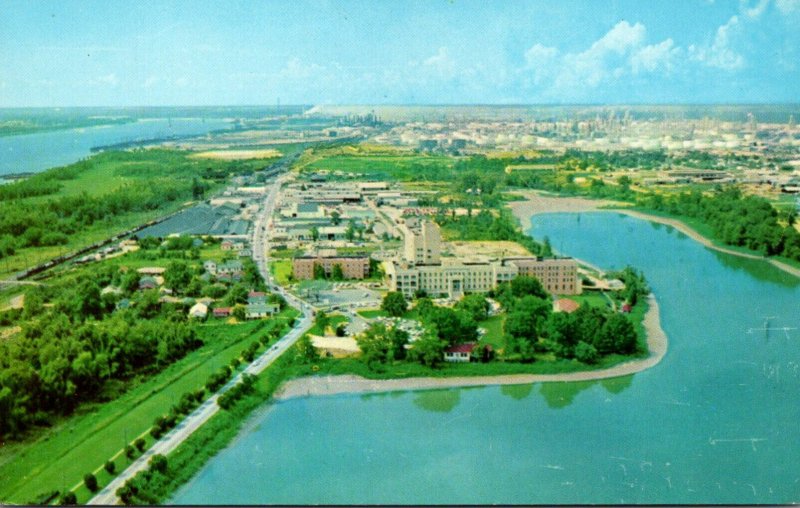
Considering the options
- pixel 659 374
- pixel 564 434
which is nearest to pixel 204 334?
pixel 564 434

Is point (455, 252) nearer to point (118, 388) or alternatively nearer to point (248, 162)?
point (118, 388)

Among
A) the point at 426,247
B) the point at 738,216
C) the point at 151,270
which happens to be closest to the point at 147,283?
the point at 151,270

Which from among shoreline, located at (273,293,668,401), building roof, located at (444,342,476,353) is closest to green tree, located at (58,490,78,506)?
shoreline, located at (273,293,668,401)

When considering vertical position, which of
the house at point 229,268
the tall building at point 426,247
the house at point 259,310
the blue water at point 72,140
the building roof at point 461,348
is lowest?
the building roof at point 461,348

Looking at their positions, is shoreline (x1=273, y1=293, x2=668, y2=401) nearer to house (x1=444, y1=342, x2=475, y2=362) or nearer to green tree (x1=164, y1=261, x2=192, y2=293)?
house (x1=444, y1=342, x2=475, y2=362)

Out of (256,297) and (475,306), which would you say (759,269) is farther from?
(256,297)

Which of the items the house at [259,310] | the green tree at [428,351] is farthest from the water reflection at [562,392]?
the house at [259,310]

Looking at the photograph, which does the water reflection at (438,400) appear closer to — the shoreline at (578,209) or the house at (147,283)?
the house at (147,283)
